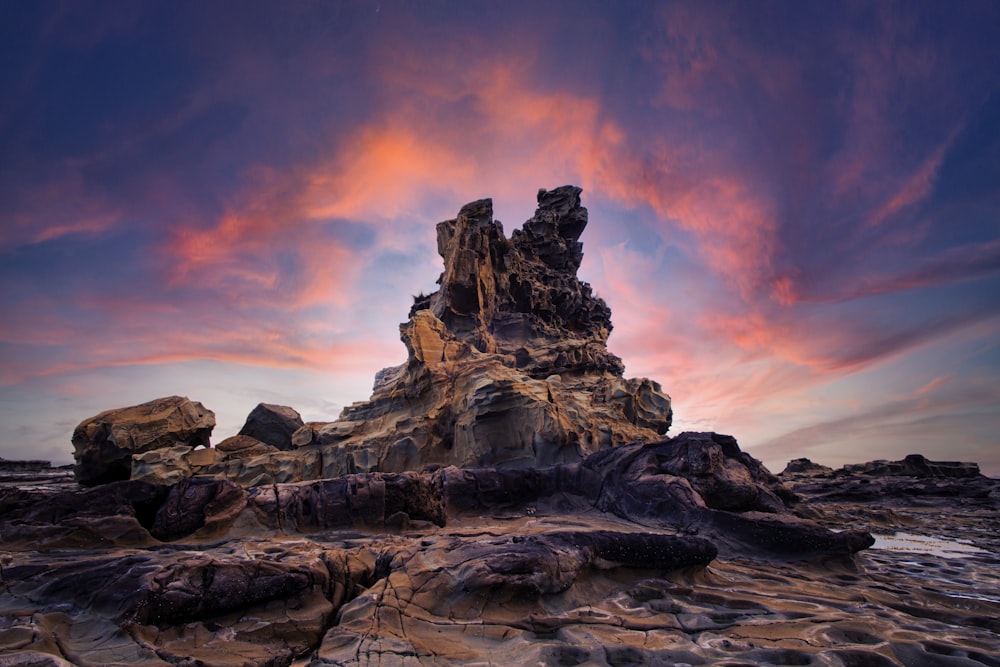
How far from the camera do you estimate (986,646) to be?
500 centimetres

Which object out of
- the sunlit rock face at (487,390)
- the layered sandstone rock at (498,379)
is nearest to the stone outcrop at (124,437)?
the sunlit rock face at (487,390)

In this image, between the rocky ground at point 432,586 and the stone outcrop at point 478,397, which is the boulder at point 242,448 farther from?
the rocky ground at point 432,586

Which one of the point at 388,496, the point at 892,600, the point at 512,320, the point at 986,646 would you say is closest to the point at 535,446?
the point at 388,496

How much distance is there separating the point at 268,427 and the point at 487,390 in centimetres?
1839

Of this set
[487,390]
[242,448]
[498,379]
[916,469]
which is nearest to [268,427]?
[242,448]

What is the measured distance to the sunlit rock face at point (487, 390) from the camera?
20.1 m

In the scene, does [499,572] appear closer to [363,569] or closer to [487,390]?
[363,569]

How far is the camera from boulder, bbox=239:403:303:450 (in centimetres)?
3041

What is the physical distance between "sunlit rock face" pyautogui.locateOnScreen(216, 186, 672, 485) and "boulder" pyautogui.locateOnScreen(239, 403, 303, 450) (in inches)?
174

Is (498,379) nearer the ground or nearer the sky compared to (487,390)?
nearer the sky

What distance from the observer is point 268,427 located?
30453 mm

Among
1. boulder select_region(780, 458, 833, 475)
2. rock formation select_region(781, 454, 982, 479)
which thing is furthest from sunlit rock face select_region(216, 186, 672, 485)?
boulder select_region(780, 458, 833, 475)

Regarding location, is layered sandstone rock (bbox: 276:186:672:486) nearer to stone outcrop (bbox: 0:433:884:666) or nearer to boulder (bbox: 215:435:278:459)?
boulder (bbox: 215:435:278:459)

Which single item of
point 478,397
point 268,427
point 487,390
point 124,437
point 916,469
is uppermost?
point 487,390
